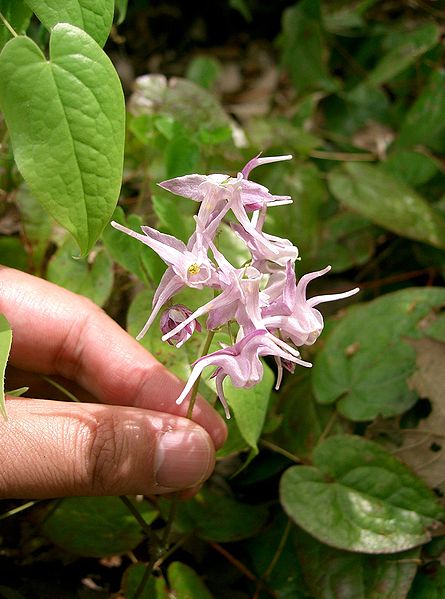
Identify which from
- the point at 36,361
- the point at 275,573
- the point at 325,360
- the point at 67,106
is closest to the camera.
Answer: the point at 67,106

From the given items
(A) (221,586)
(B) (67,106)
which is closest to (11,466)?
(B) (67,106)

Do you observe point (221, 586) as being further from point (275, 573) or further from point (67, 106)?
point (67, 106)

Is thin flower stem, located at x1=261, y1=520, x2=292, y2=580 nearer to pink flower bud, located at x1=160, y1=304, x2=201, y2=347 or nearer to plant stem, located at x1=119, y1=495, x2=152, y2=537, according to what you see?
plant stem, located at x1=119, y1=495, x2=152, y2=537

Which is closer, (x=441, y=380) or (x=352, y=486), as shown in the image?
(x=352, y=486)

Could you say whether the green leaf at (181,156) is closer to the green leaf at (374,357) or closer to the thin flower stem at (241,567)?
the green leaf at (374,357)

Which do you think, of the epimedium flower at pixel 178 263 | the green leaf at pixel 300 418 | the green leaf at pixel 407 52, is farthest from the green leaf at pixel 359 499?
the green leaf at pixel 407 52

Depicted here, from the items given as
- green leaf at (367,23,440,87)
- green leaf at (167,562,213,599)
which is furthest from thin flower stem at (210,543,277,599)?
green leaf at (367,23,440,87)
